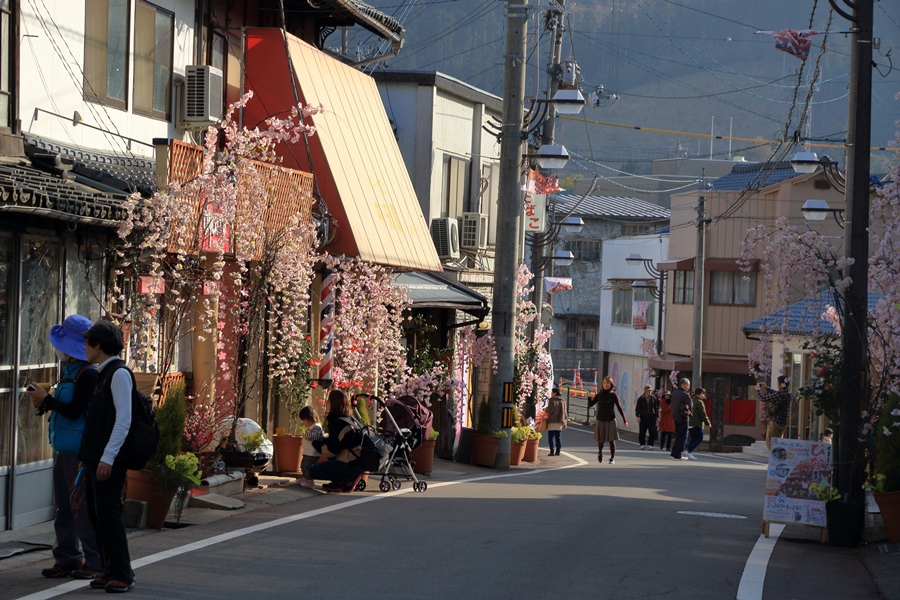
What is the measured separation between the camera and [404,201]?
23.3 metres

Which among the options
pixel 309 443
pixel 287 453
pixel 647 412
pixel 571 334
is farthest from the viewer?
pixel 571 334

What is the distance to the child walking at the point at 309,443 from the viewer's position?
1602 centimetres

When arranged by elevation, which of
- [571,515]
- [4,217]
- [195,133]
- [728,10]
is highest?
[728,10]

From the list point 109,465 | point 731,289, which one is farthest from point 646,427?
point 109,465

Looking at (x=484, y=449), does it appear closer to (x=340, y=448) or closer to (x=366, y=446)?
(x=366, y=446)

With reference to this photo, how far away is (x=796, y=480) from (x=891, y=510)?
3.46 ft

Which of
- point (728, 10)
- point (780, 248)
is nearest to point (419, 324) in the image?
point (780, 248)

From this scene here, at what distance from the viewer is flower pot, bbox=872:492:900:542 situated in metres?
13.3

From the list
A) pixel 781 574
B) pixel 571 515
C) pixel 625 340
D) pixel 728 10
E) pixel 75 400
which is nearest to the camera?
pixel 75 400

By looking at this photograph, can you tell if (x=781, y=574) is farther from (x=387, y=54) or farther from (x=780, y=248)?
(x=387, y=54)

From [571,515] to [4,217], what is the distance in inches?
277

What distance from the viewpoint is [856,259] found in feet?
46.4

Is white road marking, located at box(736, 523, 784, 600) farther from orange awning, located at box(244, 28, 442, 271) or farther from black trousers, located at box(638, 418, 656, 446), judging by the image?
black trousers, located at box(638, 418, 656, 446)

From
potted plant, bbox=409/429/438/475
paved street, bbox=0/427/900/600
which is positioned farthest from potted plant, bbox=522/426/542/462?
paved street, bbox=0/427/900/600
